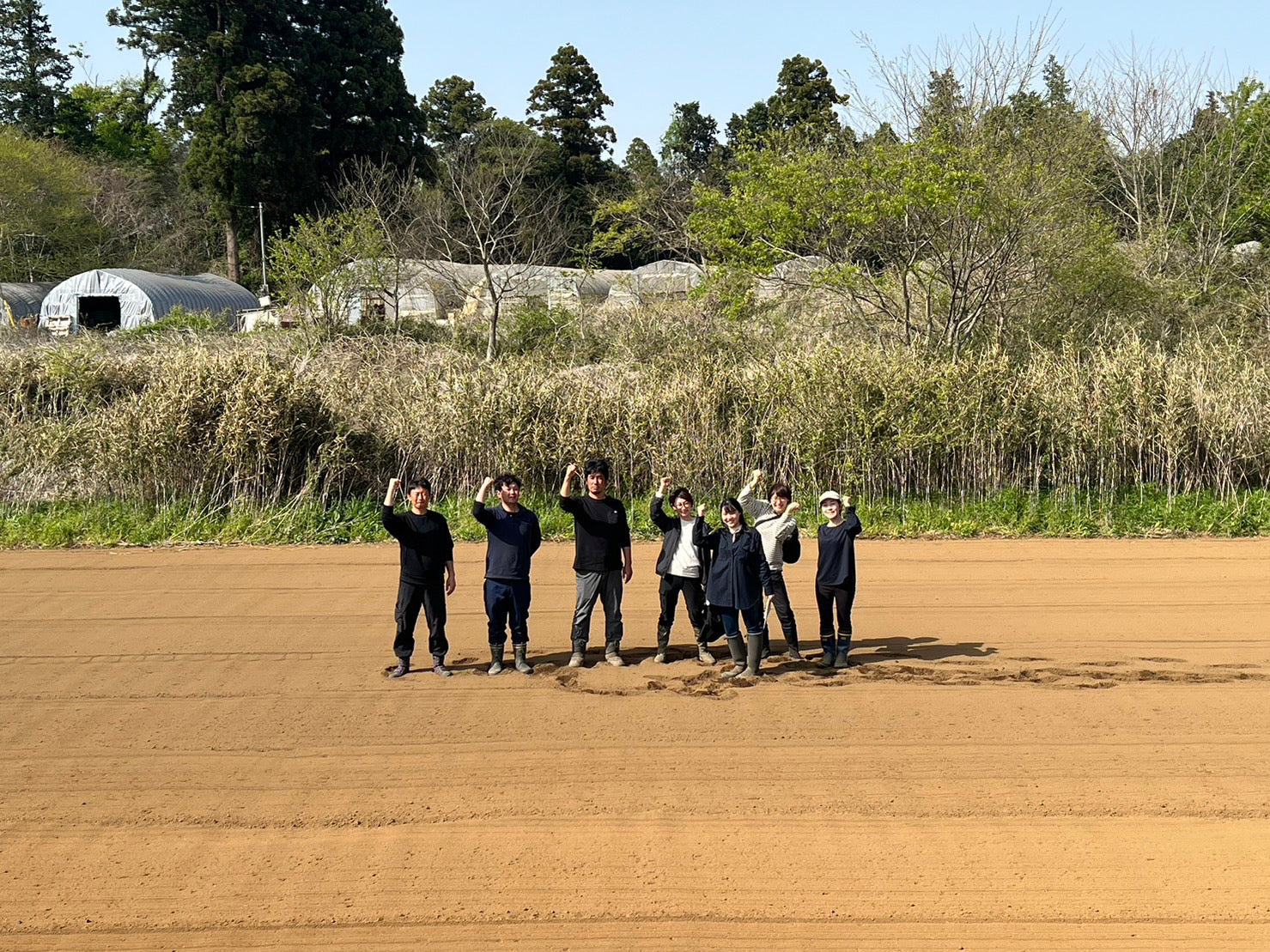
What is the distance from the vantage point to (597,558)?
905cm

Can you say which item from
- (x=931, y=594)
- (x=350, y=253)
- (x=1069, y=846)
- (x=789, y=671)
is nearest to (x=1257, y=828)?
(x=1069, y=846)

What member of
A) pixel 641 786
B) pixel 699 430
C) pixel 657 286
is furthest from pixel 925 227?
pixel 641 786

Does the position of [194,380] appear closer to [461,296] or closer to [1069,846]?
[1069,846]

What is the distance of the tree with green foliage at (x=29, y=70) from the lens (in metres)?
57.4

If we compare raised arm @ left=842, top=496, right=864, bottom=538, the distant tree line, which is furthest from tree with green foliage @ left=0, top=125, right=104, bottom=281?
raised arm @ left=842, top=496, right=864, bottom=538

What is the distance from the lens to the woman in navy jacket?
28.1 ft

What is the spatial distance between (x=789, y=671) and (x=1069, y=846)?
3.30 metres

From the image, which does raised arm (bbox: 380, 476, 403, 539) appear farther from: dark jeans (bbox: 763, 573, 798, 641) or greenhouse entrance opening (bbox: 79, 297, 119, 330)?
greenhouse entrance opening (bbox: 79, 297, 119, 330)

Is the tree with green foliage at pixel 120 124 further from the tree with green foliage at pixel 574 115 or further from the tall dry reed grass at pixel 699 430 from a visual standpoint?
the tall dry reed grass at pixel 699 430

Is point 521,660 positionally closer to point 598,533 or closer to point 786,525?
point 598,533

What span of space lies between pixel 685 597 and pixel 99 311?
35.2 metres

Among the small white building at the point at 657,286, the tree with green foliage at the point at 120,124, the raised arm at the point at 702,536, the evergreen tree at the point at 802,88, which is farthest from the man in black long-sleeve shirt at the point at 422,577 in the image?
the tree with green foliage at the point at 120,124

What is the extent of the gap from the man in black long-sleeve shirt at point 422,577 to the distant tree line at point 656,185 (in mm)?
11241

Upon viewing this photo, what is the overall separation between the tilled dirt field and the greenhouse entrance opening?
30236 millimetres
